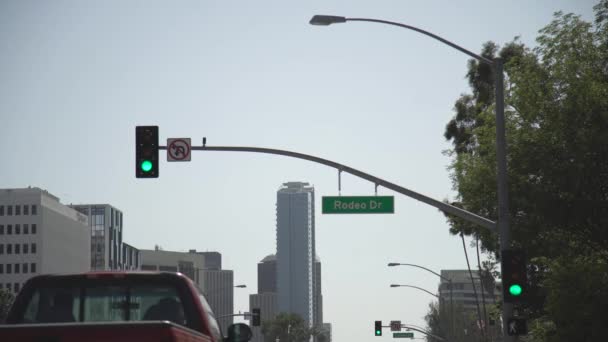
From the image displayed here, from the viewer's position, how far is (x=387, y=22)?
74.1ft

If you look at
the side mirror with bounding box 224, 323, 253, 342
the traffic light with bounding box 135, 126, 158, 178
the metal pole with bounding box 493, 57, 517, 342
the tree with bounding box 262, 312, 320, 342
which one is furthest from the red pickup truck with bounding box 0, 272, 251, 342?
the tree with bounding box 262, 312, 320, 342

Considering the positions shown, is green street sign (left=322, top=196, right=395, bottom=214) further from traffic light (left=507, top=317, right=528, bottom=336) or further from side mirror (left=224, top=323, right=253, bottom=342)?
side mirror (left=224, top=323, right=253, bottom=342)

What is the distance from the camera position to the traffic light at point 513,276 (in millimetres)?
22109

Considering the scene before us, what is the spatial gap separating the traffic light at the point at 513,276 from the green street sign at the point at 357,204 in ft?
13.0

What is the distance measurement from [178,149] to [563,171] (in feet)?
52.2

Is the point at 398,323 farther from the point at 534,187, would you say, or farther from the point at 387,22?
the point at 387,22

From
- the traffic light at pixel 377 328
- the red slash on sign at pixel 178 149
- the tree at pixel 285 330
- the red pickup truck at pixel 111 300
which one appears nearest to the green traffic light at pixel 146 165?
the red slash on sign at pixel 178 149

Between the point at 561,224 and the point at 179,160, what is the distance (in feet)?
56.7

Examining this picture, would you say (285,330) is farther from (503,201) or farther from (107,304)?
(107,304)

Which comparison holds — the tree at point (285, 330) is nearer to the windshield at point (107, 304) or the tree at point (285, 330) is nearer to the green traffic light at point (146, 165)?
the green traffic light at point (146, 165)

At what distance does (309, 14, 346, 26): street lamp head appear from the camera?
22406 millimetres

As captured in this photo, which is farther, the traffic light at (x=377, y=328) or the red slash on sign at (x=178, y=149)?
the traffic light at (x=377, y=328)

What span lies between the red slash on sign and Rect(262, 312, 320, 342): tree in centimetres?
17020

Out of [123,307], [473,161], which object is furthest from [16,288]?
[123,307]
